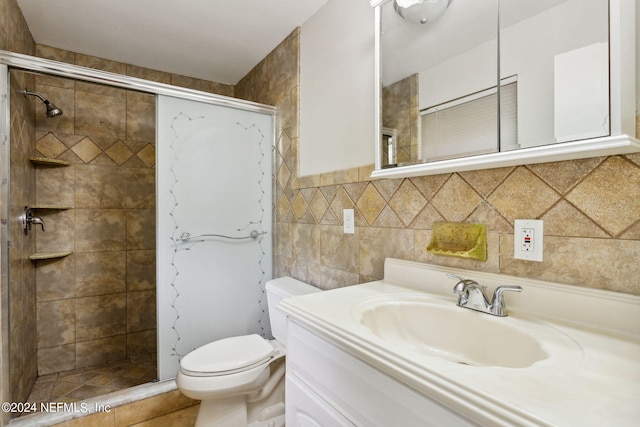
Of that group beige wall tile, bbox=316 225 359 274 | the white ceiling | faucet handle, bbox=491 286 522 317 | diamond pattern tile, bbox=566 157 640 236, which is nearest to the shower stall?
the white ceiling

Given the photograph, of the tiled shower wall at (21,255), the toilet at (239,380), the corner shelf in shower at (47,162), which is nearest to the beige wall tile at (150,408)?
the toilet at (239,380)

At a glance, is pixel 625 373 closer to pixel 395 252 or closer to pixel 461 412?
pixel 461 412

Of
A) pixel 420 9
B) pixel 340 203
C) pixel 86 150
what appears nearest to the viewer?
pixel 420 9

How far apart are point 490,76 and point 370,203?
0.67 meters

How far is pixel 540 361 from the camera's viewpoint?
592 mm

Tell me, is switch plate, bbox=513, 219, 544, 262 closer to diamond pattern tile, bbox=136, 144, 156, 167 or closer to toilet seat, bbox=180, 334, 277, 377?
toilet seat, bbox=180, 334, 277, 377

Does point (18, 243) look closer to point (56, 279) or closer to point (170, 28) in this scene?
point (56, 279)

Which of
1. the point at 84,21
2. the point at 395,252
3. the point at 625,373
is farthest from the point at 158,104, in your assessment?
the point at 625,373

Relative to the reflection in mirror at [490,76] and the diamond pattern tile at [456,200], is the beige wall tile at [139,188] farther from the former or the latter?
the diamond pattern tile at [456,200]

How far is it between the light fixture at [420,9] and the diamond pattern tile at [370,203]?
0.66 metres

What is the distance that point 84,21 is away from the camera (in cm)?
188

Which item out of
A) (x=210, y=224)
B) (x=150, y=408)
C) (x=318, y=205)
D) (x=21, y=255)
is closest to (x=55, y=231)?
(x=21, y=255)

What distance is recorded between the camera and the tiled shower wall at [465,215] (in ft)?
2.42

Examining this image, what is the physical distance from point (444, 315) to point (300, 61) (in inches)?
66.9
